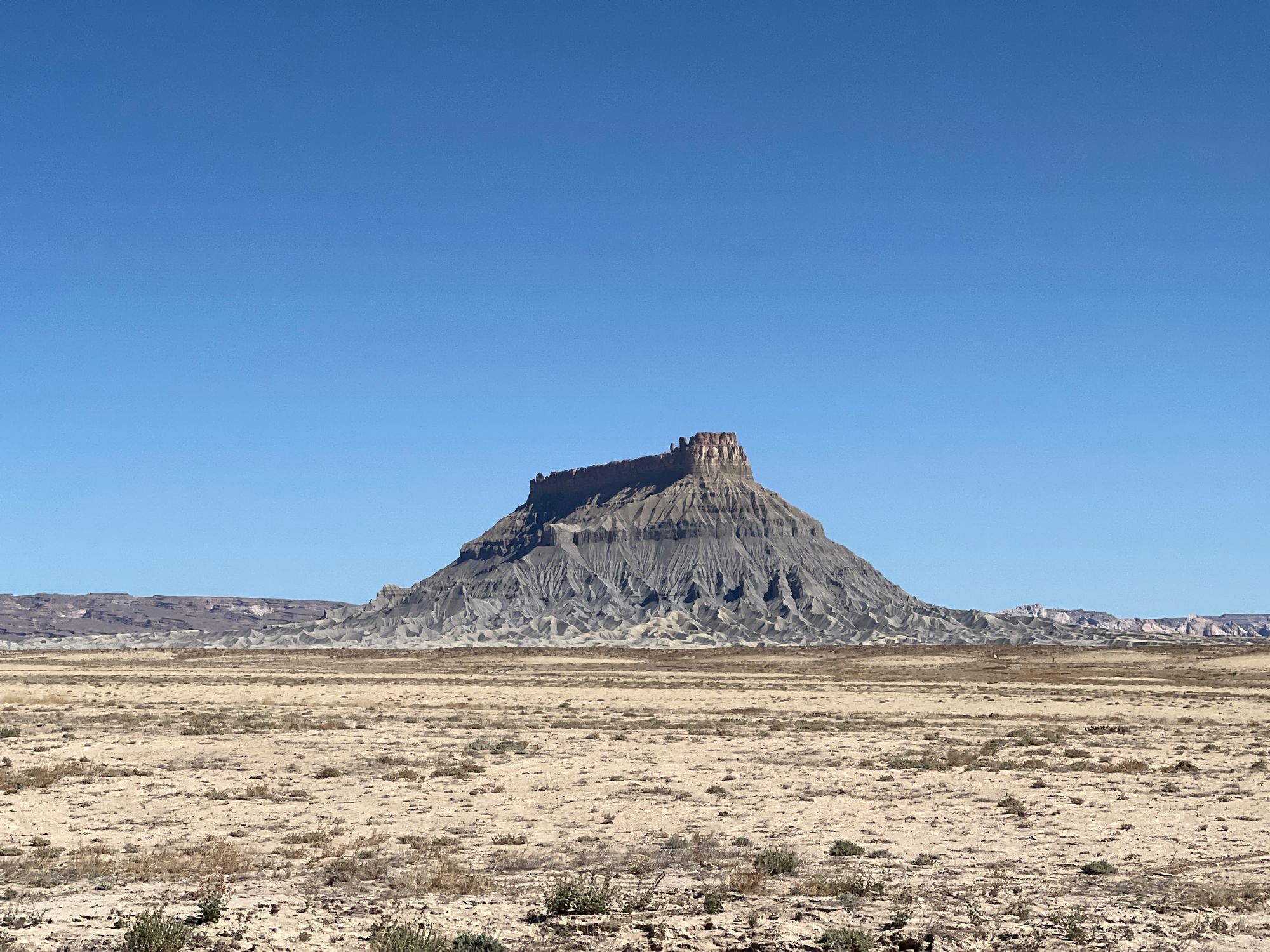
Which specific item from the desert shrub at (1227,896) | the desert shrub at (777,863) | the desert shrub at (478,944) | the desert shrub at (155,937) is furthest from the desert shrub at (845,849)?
the desert shrub at (155,937)

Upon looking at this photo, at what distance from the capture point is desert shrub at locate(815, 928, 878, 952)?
33.9 ft

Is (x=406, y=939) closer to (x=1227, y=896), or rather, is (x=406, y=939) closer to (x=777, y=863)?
(x=777, y=863)

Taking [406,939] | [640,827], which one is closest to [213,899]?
[406,939]

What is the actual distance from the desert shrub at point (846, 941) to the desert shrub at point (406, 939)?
327 centimetres

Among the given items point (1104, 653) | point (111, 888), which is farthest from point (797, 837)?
point (1104, 653)

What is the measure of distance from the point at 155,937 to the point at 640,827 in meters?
9.28

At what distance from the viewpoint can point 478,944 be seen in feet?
34.4

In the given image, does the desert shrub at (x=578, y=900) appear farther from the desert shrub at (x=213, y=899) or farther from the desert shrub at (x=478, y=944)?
the desert shrub at (x=213, y=899)

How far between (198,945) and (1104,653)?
402 ft

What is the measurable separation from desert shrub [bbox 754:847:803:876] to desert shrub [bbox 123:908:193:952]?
257 inches

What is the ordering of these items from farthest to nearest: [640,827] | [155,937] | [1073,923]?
[640,827]
[1073,923]
[155,937]

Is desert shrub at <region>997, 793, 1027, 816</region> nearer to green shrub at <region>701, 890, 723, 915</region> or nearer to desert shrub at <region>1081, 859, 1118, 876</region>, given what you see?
desert shrub at <region>1081, 859, 1118, 876</region>

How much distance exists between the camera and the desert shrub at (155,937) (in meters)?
9.88

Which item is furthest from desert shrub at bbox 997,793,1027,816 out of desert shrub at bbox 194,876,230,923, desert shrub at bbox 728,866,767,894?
desert shrub at bbox 194,876,230,923
